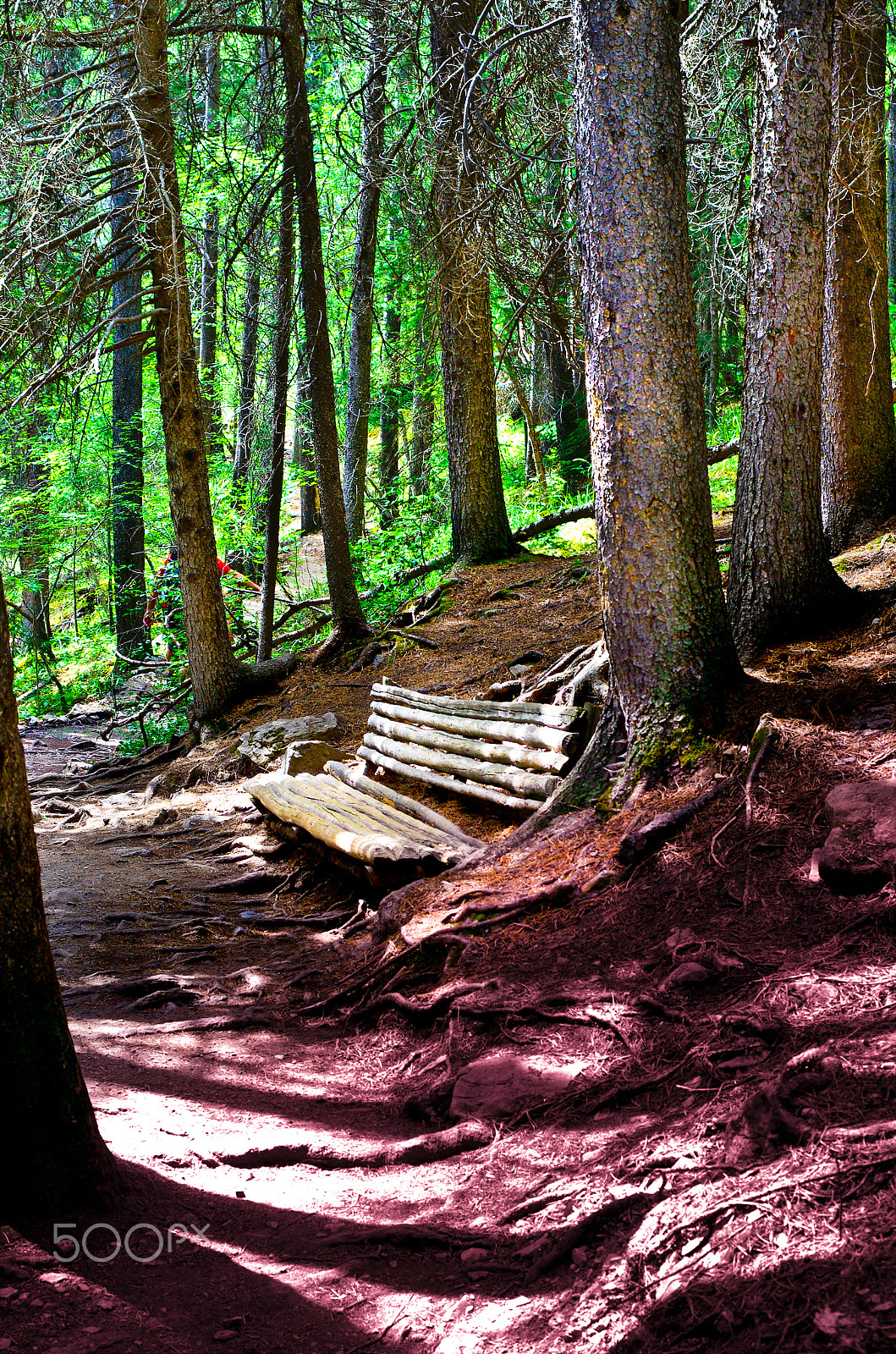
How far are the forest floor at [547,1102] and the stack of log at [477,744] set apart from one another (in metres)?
0.44

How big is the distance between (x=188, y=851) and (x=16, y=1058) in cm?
610

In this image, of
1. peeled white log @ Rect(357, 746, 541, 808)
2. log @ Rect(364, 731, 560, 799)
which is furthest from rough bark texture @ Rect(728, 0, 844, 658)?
peeled white log @ Rect(357, 746, 541, 808)

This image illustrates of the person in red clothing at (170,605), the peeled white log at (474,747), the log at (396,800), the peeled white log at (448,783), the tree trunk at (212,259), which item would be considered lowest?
the log at (396,800)

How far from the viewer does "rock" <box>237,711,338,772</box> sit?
31.9ft

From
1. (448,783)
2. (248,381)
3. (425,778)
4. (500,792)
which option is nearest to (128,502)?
(248,381)

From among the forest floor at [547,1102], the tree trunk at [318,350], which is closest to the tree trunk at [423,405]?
the tree trunk at [318,350]

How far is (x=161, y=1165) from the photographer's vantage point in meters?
3.14

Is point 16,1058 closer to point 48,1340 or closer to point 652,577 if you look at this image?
point 48,1340

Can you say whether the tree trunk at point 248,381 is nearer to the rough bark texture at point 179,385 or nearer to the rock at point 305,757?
the rough bark texture at point 179,385

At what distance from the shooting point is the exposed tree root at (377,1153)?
3.38 meters

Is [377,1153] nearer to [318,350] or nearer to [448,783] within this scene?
Result: [448,783]

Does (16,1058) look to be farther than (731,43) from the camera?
No

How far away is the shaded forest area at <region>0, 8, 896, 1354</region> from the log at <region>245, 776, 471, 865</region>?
6 cm

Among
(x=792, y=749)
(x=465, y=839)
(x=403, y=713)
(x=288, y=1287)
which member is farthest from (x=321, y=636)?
(x=288, y=1287)
